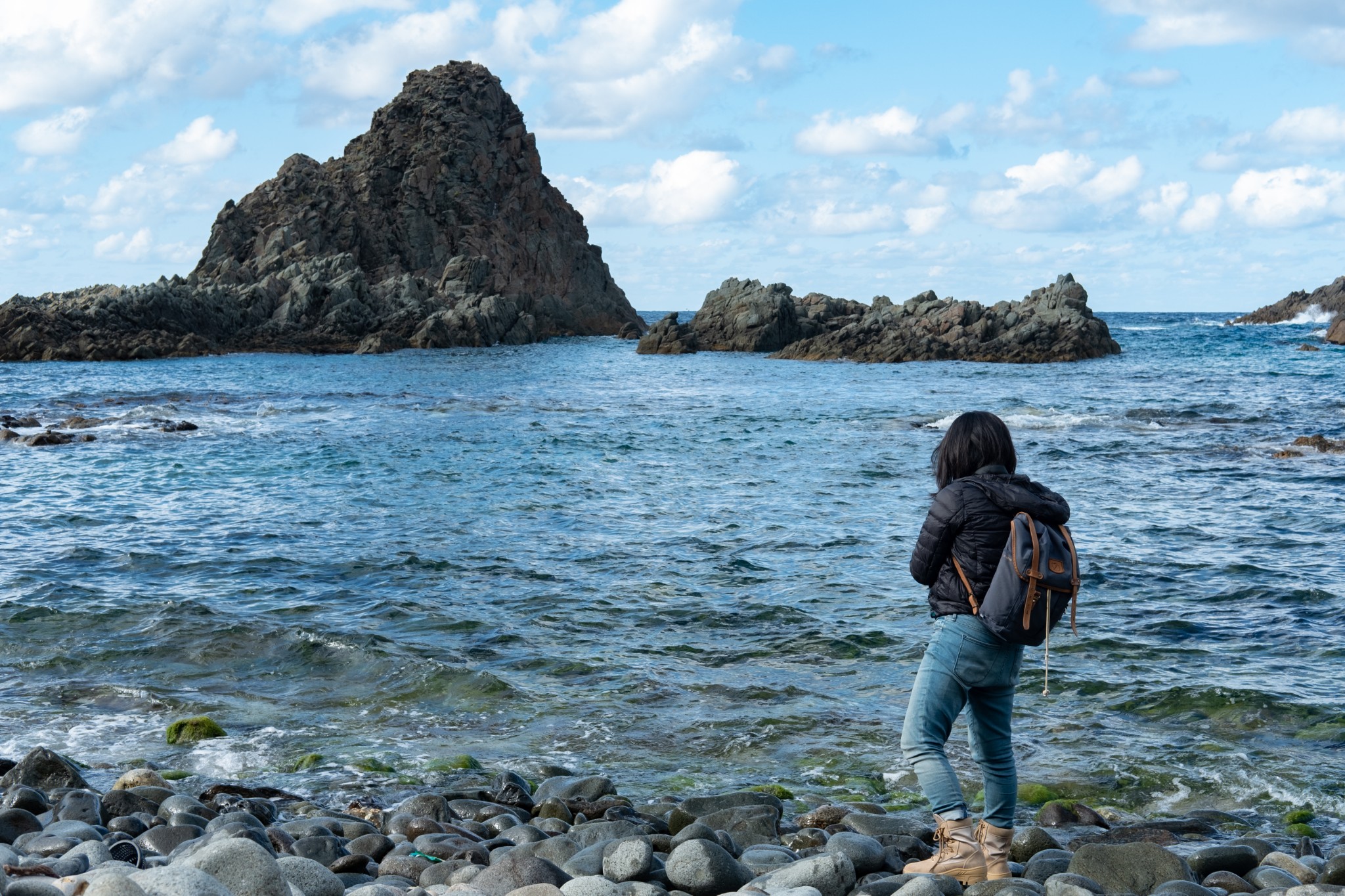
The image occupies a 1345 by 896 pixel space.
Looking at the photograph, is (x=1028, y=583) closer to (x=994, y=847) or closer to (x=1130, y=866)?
(x=994, y=847)

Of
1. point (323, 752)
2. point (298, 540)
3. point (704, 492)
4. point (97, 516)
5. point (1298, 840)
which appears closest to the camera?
point (1298, 840)

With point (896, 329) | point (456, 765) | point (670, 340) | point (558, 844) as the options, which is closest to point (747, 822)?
point (558, 844)

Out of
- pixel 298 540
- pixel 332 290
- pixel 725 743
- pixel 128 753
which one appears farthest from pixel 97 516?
pixel 332 290

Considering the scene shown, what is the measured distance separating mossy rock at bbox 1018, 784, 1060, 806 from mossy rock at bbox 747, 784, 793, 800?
56.6 inches

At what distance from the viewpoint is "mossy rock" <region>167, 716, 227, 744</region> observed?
8031 mm

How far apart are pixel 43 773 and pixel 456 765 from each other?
249cm

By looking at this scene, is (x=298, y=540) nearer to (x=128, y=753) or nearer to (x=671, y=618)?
(x=671, y=618)

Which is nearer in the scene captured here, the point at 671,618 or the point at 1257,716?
the point at 1257,716

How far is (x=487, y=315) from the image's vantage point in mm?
87438

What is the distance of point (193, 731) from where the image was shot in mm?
8086

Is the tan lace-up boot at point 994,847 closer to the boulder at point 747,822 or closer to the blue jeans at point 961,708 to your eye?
the blue jeans at point 961,708

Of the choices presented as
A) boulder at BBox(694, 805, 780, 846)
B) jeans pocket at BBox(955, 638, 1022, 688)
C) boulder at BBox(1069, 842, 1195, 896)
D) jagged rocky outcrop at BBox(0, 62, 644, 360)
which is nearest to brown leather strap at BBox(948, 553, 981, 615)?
jeans pocket at BBox(955, 638, 1022, 688)

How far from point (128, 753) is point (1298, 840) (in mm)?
7542

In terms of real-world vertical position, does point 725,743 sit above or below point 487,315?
below
